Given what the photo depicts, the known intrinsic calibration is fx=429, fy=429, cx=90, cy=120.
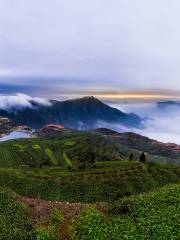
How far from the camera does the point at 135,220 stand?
52.2 metres

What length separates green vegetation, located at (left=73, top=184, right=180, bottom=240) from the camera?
158 feet

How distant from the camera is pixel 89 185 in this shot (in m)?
117

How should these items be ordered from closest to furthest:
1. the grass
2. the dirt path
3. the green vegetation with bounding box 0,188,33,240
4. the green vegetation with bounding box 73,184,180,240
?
1. the green vegetation with bounding box 73,184,180,240
2. the green vegetation with bounding box 0,188,33,240
3. the dirt path
4. the grass

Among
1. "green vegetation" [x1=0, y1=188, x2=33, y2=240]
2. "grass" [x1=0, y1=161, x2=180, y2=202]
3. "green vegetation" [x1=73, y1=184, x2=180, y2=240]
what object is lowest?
"grass" [x1=0, y1=161, x2=180, y2=202]

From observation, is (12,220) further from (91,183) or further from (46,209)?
(91,183)

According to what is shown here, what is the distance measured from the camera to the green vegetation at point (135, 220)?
4806cm

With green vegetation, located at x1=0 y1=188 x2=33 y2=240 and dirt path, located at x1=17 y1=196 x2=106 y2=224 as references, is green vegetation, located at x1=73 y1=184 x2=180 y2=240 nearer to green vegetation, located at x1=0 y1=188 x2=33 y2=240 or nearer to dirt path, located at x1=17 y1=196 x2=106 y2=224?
dirt path, located at x1=17 y1=196 x2=106 y2=224

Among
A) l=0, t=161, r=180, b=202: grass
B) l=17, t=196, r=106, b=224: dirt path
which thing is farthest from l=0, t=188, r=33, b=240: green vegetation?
l=0, t=161, r=180, b=202: grass

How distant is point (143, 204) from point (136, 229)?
26.1ft

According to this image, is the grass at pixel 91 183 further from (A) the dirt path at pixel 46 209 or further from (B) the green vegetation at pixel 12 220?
(B) the green vegetation at pixel 12 220

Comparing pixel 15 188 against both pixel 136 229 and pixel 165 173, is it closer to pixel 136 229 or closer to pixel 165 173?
pixel 165 173

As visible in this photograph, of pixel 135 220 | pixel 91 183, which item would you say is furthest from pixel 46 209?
pixel 91 183

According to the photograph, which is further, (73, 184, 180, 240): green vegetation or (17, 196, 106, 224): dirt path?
(17, 196, 106, 224): dirt path

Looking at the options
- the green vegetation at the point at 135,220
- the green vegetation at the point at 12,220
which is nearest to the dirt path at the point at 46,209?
the green vegetation at the point at 12,220
